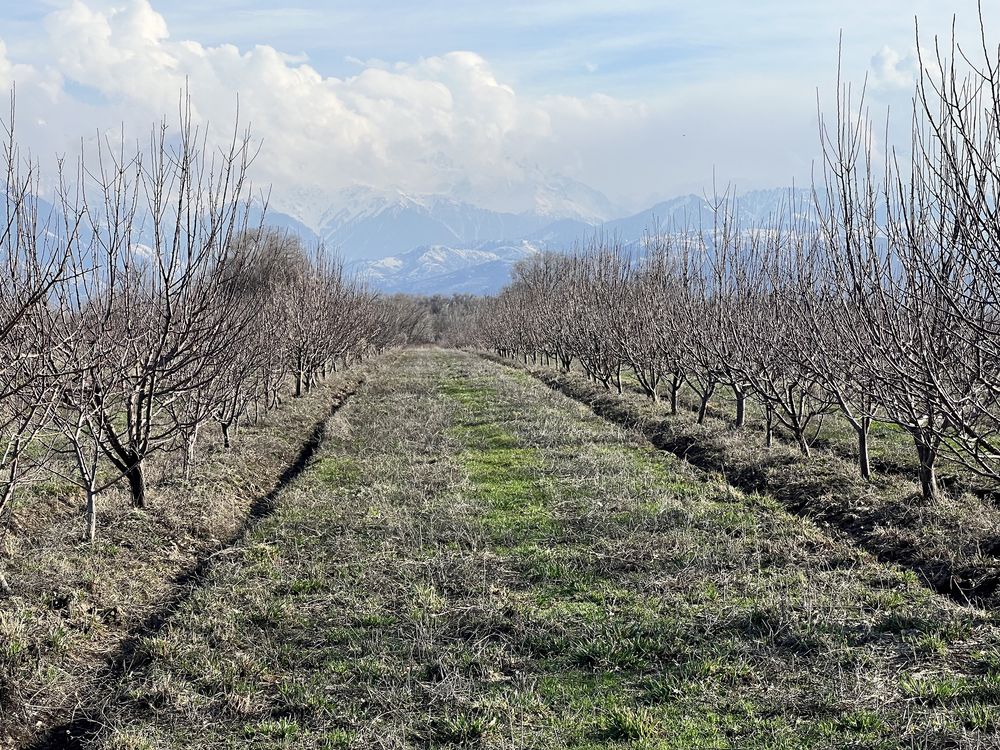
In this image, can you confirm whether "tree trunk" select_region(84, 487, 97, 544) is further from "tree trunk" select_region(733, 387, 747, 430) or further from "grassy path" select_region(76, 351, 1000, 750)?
"tree trunk" select_region(733, 387, 747, 430)

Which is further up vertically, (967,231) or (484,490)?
(967,231)

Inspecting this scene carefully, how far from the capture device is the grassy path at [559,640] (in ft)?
13.7

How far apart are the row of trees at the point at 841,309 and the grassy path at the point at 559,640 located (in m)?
1.43

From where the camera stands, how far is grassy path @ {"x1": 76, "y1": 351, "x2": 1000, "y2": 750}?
4164 mm

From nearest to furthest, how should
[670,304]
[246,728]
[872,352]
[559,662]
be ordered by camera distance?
[246,728]
[559,662]
[872,352]
[670,304]

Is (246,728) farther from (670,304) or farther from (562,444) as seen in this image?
(670,304)

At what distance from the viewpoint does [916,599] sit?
5.79 meters

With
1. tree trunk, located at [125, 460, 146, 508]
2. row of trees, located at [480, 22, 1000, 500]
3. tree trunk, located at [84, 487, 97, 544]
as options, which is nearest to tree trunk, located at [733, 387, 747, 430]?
row of trees, located at [480, 22, 1000, 500]

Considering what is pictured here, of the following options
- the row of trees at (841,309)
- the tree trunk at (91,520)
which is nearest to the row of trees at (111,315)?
the tree trunk at (91,520)

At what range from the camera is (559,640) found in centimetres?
523

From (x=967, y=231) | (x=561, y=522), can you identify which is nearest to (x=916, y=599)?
(x=967, y=231)

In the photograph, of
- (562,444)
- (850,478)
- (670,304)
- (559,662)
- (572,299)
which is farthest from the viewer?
(572,299)

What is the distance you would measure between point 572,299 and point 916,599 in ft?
63.3

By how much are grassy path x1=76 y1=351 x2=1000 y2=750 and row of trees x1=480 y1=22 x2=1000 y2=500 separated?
143 centimetres
